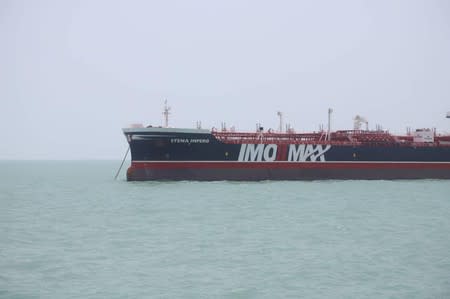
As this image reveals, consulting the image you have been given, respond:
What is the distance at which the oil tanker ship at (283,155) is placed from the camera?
41.7 meters

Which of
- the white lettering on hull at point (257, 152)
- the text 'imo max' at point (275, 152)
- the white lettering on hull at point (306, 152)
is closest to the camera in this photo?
the white lettering on hull at point (257, 152)

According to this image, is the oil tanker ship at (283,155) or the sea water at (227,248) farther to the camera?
the oil tanker ship at (283,155)

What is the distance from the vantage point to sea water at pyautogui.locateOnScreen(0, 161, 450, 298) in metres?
14.0

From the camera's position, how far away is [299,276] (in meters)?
15.0

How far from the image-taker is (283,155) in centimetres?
4538

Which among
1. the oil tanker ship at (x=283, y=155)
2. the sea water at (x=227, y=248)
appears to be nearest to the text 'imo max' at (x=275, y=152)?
the oil tanker ship at (x=283, y=155)

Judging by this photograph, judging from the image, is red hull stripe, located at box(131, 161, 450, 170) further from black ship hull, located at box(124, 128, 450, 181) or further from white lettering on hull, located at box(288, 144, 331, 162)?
white lettering on hull, located at box(288, 144, 331, 162)

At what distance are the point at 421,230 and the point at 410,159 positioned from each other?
3042cm

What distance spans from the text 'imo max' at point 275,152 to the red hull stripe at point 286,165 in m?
0.37

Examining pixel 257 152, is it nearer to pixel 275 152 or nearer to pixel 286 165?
pixel 275 152

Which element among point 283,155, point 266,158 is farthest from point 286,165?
point 266,158

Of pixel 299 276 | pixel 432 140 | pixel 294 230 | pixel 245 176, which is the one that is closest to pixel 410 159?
pixel 432 140

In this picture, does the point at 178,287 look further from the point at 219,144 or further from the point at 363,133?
the point at 363,133

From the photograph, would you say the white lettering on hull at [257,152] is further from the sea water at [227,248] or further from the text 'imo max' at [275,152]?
the sea water at [227,248]
